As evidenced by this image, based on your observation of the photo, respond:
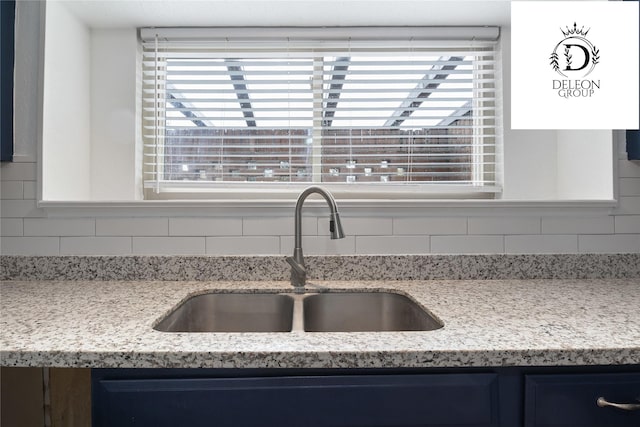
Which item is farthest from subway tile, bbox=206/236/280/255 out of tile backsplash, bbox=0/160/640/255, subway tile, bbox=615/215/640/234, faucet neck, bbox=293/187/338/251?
subway tile, bbox=615/215/640/234

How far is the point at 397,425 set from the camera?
28.6 inches

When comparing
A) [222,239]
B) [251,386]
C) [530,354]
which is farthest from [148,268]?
[530,354]

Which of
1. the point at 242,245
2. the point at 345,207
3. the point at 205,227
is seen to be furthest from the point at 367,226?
the point at 205,227

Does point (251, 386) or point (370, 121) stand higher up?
point (370, 121)

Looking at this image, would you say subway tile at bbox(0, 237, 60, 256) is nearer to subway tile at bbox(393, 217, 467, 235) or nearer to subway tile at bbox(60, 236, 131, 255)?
subway tile at bbox(60, 236, 131, 255)

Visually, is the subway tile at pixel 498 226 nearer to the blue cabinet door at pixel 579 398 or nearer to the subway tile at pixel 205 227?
the blue cabinet door at pixel 579 398

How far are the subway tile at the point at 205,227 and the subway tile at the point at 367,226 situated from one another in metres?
0.31

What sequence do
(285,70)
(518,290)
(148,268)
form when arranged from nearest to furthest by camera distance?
1. (518,290)
2. (148,268)
3. (285,70)

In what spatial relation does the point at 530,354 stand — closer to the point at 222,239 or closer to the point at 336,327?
the point at 336,327

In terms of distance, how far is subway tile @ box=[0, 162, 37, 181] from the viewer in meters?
1.34

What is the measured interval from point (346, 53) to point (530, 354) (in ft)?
4.56

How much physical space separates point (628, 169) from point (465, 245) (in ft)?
2.12

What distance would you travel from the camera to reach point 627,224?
1.37m

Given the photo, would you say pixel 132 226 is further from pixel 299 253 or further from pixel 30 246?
pixel 299 253
